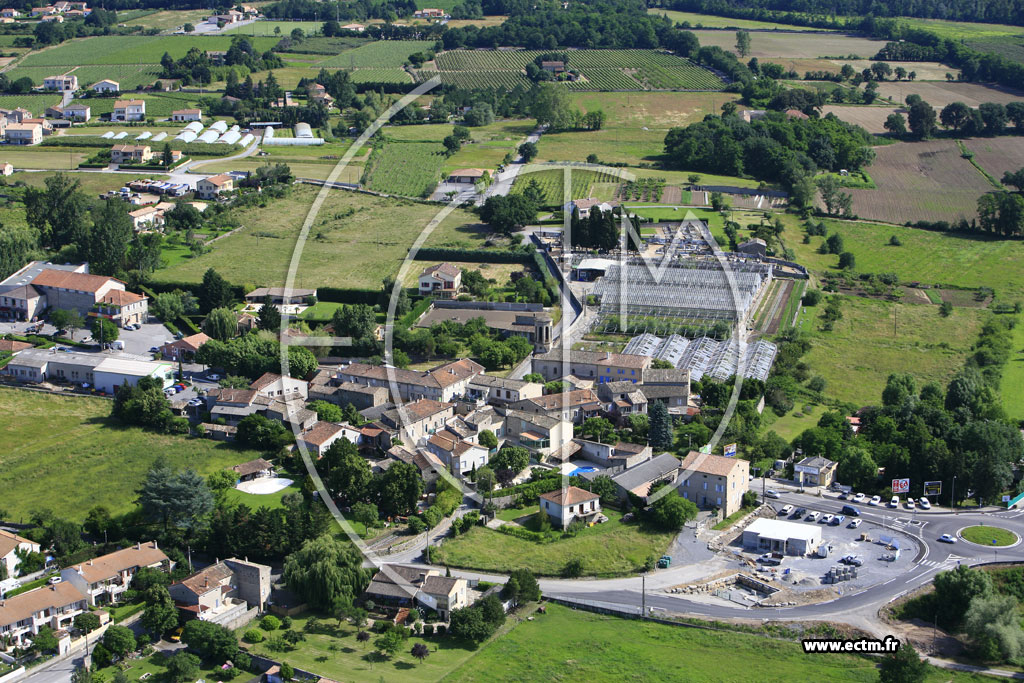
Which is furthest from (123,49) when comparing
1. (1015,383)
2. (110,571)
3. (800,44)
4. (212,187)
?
(110,571)

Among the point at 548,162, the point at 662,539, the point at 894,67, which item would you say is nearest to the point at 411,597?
the point at 662,539

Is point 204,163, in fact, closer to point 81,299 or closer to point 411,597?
point 81,299

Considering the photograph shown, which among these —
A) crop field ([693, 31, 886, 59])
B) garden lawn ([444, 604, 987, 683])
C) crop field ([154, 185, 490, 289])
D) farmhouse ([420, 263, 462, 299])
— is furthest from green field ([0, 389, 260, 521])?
crop field ([693, 31, 886, 59])

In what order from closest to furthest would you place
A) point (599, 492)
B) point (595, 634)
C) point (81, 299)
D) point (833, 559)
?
point (595, 634) → point (833, 559) → point (599, 492) → point (81, 299)

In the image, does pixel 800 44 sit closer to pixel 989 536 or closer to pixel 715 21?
pixel 715 21

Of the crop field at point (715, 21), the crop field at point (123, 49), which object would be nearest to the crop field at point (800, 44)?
the crop field at point (715, 21)

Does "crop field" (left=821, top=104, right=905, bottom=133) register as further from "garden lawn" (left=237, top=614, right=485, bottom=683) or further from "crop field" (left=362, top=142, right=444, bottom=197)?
"garden lawn" (left=237, top=614, right=485, bottom=683)
